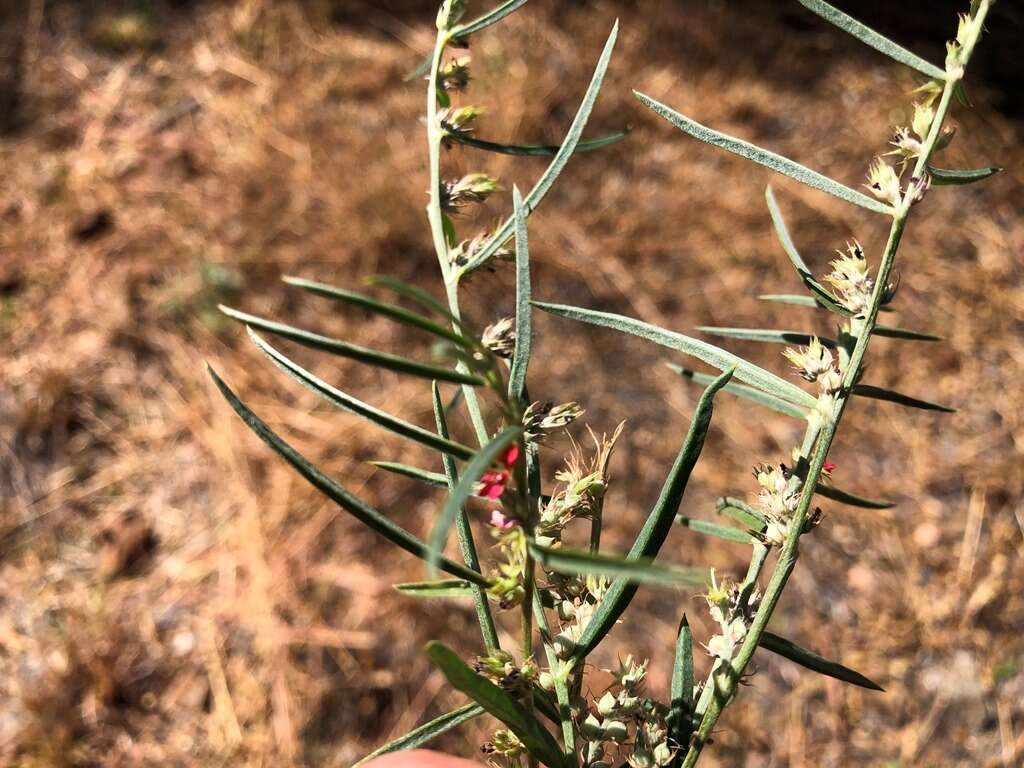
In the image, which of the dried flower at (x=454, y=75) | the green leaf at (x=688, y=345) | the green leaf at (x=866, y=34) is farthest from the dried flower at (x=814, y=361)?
the dried flower at (x=454, y=75)

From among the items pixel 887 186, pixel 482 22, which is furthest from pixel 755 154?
pixel 482 22

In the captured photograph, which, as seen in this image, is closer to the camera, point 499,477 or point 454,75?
point 499,477

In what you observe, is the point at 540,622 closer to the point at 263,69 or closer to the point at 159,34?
the point at 263,69

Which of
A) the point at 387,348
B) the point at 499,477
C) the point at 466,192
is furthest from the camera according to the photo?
the point at 387,348

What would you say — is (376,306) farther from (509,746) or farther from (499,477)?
(509,746)

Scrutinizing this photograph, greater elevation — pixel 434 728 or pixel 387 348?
pixel 434 728

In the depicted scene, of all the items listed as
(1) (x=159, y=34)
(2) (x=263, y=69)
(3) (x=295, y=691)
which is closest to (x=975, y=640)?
(3) (x=295, y=691)
